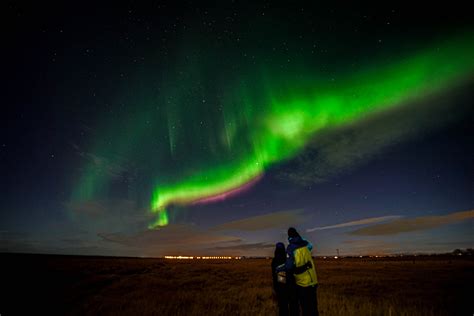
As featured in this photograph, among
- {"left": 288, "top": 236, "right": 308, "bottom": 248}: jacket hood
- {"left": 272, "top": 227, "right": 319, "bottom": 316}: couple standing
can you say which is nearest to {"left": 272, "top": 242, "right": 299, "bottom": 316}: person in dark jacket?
{"left": 272, "top": 227, "right": 319, "bottom": 316}: couple standing

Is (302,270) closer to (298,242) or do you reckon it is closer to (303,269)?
(303,269)

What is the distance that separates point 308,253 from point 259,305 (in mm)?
6086

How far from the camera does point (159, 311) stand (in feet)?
29.5

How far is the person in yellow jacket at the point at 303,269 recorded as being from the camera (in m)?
5.19

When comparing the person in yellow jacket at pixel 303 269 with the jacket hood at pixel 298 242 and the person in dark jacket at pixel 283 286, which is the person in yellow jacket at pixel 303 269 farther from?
the person in dark jacket at pixel 283 286

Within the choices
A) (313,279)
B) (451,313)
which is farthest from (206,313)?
(451,313)

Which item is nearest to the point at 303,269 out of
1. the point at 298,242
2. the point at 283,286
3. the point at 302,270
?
the point at 302,270

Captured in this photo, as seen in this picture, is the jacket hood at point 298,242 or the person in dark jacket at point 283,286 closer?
the jacket hood at point 298,242

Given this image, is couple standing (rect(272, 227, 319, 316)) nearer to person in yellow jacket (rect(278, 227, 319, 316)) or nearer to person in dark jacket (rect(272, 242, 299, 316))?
person in yellow jacket (rect(278, 227, 319, 316))

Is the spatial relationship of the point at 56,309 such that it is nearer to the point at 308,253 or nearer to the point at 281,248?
the point at 281,248

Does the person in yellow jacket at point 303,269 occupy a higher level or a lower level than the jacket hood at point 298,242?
lower

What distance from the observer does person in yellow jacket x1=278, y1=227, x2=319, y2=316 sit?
519 cm

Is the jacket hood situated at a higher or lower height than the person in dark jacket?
higher

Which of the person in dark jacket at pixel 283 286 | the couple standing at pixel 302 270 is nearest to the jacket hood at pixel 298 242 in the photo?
the couple standing at pixel 302 270
